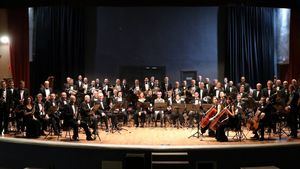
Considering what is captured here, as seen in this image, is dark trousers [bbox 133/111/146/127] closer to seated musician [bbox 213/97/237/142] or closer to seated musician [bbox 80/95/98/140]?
seated musician [bbox 80/95/98/140]

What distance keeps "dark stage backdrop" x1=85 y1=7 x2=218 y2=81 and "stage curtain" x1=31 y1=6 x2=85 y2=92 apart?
51 cm

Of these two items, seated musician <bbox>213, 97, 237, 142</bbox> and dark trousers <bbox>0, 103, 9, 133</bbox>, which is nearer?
seated musician <bbox>213, 97, 237, 142</bbox>

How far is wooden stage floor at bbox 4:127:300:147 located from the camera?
1071 cm

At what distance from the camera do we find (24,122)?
38.7 feet

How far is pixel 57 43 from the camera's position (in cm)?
1744

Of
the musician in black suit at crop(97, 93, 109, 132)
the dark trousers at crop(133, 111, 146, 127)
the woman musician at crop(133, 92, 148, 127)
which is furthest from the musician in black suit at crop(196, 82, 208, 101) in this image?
the musician in black suit at crop(97, 93, 109, 132)

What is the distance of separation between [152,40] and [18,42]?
5.55 metres

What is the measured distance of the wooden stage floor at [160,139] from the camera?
1071cm

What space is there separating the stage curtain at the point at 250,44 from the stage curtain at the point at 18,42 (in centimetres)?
836

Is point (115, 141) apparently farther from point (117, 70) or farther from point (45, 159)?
point (117, 70)

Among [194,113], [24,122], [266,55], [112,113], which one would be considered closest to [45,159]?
[24,122]

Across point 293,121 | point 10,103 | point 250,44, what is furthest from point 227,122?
point 250,44

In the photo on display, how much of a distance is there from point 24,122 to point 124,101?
3.34 metres

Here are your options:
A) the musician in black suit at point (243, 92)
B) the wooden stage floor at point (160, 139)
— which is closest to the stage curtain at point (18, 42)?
the wooden stage floor at point (160, 139)
